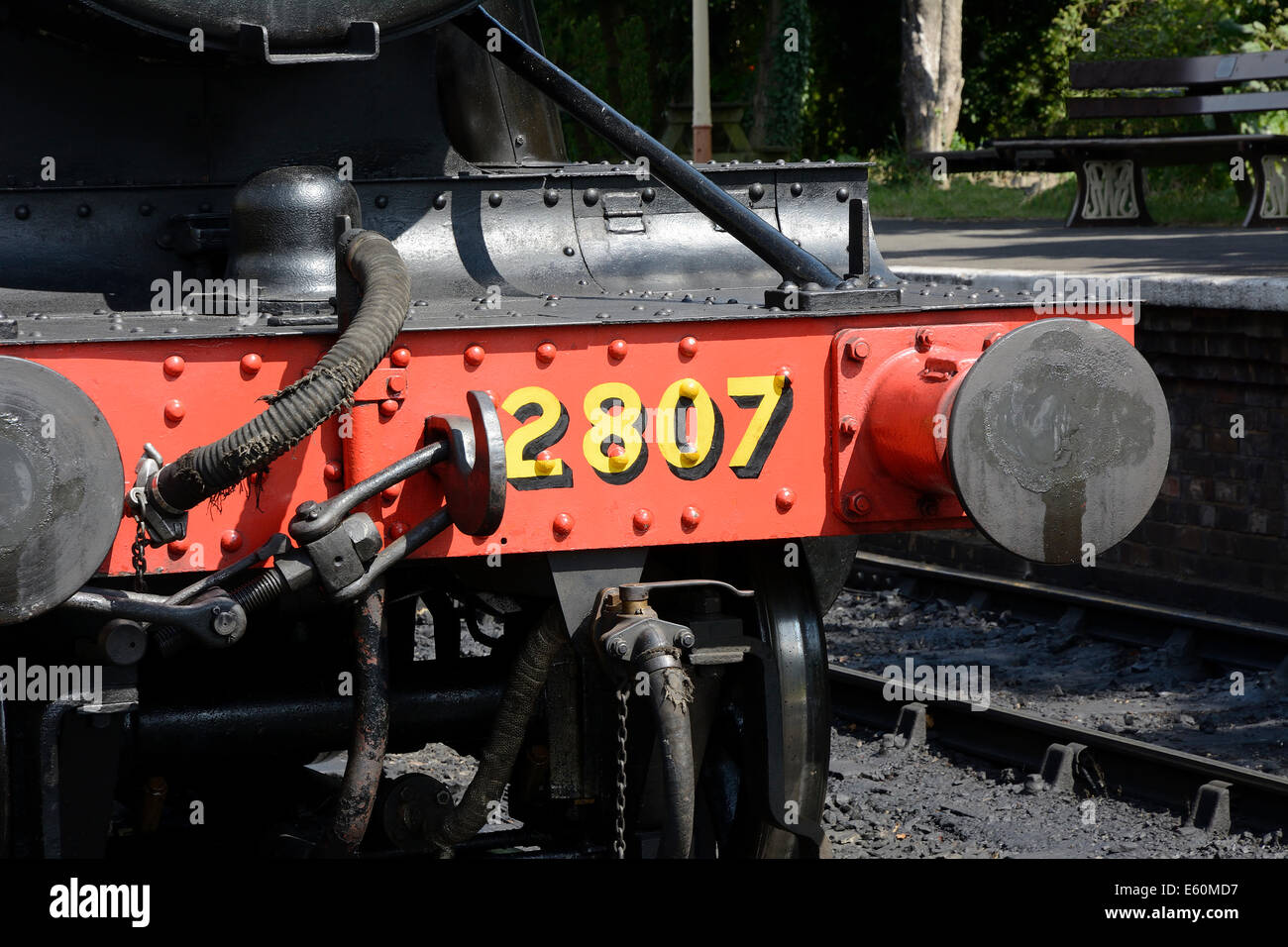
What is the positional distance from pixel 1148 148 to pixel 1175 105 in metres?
0.98


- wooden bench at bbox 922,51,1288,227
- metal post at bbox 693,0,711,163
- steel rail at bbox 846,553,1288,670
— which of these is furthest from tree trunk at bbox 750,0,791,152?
steel rail at bbox 846,553,1288,670

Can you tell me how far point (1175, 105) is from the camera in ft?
46.3

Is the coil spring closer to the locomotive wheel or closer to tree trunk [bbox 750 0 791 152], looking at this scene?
the locomotive wheel

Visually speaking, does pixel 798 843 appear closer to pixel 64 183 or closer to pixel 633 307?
pixel 633 307

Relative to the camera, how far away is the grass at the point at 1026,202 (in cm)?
1416

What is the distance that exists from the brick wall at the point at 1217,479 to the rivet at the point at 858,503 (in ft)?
12.7

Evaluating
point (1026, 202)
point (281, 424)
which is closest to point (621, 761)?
point (281, 424)

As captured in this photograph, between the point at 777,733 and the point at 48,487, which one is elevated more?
the point at 48,487

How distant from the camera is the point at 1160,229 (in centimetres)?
1317

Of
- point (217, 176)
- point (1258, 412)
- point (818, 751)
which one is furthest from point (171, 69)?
point (1258, 412)

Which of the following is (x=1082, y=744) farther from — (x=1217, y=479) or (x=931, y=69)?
(x=931, y=69)

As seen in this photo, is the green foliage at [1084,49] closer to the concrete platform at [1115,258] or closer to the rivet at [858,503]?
the concrete platform at [1115,258]

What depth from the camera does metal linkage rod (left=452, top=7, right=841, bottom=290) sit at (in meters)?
3.24
